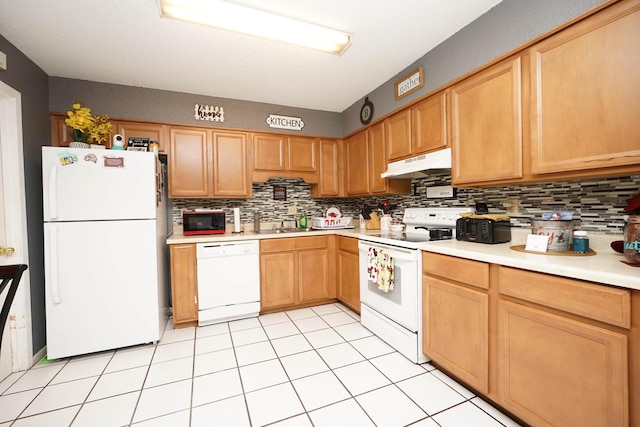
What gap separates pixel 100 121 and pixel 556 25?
10.9 ft

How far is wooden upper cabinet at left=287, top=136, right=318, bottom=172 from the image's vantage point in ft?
11.2

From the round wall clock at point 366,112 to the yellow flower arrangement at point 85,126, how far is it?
8.22ft

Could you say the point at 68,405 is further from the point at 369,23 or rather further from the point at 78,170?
the point at 369,23

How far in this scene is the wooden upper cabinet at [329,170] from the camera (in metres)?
3.55

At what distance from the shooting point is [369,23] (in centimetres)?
191

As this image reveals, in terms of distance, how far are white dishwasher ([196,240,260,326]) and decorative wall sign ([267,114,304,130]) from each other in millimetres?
1496

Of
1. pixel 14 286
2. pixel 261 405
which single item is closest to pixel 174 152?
pixel 14 286

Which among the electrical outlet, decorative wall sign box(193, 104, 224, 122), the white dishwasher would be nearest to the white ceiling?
decorative wall sign box(193, 104, 224, 122)

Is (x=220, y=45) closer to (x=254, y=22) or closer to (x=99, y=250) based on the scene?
(x=254, y=22)

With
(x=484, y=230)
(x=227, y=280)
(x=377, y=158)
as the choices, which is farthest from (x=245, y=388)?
(x=377, y=158)

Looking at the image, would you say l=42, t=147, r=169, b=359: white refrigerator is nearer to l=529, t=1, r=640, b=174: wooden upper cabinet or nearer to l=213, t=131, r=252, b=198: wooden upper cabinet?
l=213, t=131, r=252, b=198: wooden upper cabinet

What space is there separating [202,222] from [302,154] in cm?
145

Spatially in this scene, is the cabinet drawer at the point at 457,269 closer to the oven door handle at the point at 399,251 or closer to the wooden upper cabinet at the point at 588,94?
the oven door handle at the point at 399,251

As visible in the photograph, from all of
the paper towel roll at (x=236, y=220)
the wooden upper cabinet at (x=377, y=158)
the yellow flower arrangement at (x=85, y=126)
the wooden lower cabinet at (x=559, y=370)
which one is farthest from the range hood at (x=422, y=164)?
the yellow flower arrangement at (x=85, y=126)
